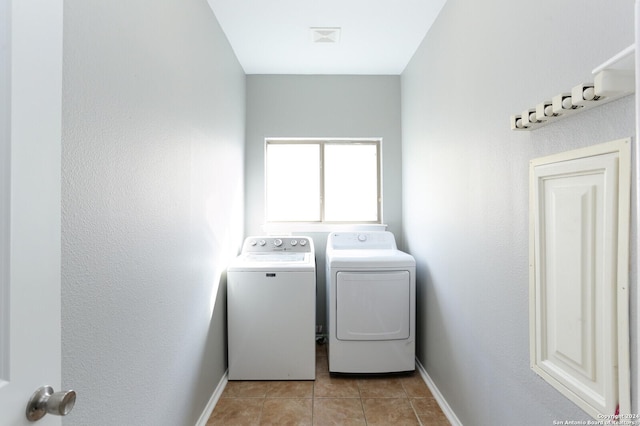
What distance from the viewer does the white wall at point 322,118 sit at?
3.05 m

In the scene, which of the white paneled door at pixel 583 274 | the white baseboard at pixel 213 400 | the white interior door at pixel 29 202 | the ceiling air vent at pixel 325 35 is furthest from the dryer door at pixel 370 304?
the white interior door at pixel 29 202

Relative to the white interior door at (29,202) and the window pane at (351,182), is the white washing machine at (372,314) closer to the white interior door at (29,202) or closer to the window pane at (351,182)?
the window pane at (351,182)

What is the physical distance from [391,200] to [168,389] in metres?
2.28

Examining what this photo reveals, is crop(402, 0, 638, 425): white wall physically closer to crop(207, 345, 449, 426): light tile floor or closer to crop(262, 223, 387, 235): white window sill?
crop(207, 345, 449, 426): light tile floor

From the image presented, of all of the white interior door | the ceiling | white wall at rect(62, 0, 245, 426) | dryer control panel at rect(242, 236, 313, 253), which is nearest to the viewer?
the white interior door

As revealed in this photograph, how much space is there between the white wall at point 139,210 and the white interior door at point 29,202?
27 centimetres

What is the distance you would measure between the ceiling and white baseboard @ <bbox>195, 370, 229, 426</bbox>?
2.41 meters

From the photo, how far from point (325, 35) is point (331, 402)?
2.47m

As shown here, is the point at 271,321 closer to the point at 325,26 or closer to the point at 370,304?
the point at 370,304

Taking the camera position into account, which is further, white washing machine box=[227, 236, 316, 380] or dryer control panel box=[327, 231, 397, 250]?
dryer control panel box=[327, 231, 397, 250]

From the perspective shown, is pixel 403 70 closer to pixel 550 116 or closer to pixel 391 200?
pixel 391 200

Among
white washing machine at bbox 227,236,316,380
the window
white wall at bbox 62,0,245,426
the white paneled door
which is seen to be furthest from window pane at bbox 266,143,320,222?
the white paneled door

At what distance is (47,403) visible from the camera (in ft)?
1.92

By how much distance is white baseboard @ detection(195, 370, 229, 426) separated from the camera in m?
1.88
